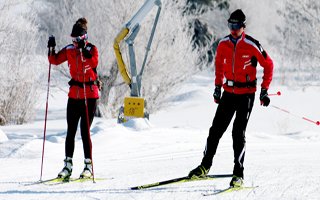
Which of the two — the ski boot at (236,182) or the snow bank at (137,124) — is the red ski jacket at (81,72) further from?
the snow bank at (137,124)

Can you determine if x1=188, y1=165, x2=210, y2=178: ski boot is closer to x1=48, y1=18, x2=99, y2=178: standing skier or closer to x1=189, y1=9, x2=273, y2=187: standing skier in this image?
x1=189, y1=9, x2=273, y2=187: standing skier

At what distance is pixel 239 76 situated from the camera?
6.17 meters

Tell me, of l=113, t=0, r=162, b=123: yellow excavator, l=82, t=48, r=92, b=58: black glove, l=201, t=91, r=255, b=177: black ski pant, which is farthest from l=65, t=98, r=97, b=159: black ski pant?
l=113, t=0, r=162, b=123: yellow excavator

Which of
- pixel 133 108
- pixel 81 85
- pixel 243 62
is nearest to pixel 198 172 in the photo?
pixel 243 62

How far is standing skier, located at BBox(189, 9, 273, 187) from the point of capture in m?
6.11

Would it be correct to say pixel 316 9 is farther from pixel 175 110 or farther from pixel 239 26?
pixel 239 26

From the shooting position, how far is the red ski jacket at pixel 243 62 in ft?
20.0

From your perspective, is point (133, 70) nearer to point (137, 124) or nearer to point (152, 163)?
point (137, 124)

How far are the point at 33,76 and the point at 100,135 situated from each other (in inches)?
355

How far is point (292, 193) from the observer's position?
595cm

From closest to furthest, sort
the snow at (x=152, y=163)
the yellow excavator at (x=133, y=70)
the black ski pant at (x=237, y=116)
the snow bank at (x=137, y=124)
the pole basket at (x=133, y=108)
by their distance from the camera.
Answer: the snow at (x=152, y=163) < the black ski pant at (x=237, y=116) < the snow bank at (x=137, y=124) < the yellow excavator at (x=133, y=70) < the pole basket at (x=133, y=108)

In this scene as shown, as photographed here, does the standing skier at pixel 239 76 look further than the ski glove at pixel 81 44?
No

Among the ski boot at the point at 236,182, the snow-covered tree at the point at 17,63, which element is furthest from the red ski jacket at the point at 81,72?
the snow-covered tree at the point at 17,63

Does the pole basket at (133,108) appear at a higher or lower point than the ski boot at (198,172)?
higher
